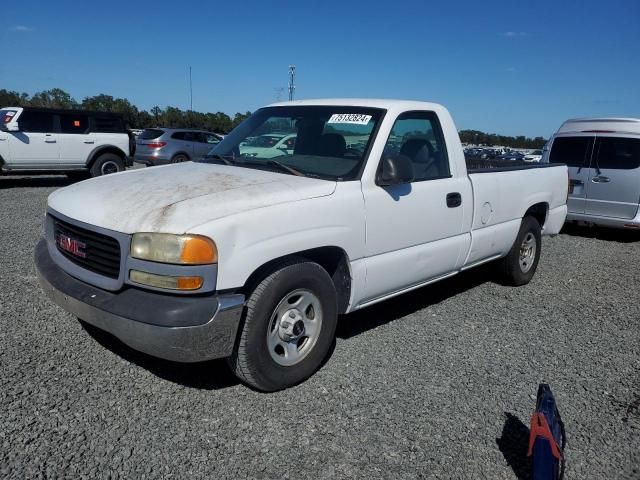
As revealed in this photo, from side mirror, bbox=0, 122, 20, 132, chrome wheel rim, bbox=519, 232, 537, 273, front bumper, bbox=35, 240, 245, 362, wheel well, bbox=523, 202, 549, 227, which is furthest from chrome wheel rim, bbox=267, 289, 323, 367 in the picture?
side mirror, bbox=0, 122, 20, 132

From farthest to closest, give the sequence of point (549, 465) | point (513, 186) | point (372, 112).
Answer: point (513, 186) → point (372, 112) → point (549, 465)

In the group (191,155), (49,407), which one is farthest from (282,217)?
(191,155)

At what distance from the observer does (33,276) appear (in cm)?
520

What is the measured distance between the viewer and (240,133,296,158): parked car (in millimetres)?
4078

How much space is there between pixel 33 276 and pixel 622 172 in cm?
836

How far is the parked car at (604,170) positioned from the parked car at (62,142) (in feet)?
34.6

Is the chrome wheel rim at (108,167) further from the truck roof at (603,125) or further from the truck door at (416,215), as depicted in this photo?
the truck door at (416,215)

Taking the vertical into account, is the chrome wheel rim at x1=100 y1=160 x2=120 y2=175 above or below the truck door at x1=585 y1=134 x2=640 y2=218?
below

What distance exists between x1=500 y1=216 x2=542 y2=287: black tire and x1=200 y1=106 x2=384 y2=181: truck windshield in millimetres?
2463

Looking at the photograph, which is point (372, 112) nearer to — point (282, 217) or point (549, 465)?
point (282, 217)

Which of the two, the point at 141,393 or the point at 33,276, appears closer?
the point at 141,393

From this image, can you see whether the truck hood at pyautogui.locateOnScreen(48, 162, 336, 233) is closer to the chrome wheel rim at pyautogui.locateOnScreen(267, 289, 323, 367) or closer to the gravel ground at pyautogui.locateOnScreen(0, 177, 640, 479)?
the chrome wheel rim at pyautogui.locateOnScreen(267, 289, 323, 367)

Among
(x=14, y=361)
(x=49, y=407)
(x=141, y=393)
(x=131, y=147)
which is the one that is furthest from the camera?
(x=131, y=147)

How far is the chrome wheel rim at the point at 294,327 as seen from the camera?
315cm
